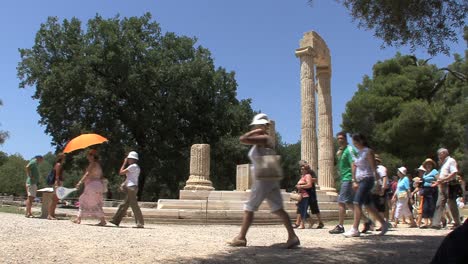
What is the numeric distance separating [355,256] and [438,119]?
29.8 meters

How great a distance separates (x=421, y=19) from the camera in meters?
8.23

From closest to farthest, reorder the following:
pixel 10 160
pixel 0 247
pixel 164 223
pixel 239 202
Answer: pixel 0 247 < pixel 164 223 < pixel 239 202 < pixel 10 160

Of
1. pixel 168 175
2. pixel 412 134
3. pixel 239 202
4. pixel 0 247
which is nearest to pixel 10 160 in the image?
pixel 168 175

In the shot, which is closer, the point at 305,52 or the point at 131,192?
the point at 131,192

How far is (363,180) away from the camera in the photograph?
7.63 meters

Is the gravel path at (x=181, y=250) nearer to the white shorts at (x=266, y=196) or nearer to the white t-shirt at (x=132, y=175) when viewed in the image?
the white shorts at (x=266, y=196)

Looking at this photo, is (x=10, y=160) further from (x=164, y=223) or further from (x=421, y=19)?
(x=421, y=19)

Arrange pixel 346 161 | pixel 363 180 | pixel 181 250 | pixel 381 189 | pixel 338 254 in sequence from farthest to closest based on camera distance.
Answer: pixel 381 189, pixel 346 161, pixel 363 180, pixel 181 250, pixel 338 254

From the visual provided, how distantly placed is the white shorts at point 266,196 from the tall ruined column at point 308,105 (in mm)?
15425

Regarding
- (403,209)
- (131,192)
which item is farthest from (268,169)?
(403,209)

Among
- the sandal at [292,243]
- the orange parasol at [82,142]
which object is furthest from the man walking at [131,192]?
the sandal at [292,243]

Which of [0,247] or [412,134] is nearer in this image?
[0,247]

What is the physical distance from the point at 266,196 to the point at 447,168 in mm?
5399

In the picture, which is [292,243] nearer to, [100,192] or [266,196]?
[266,196]
